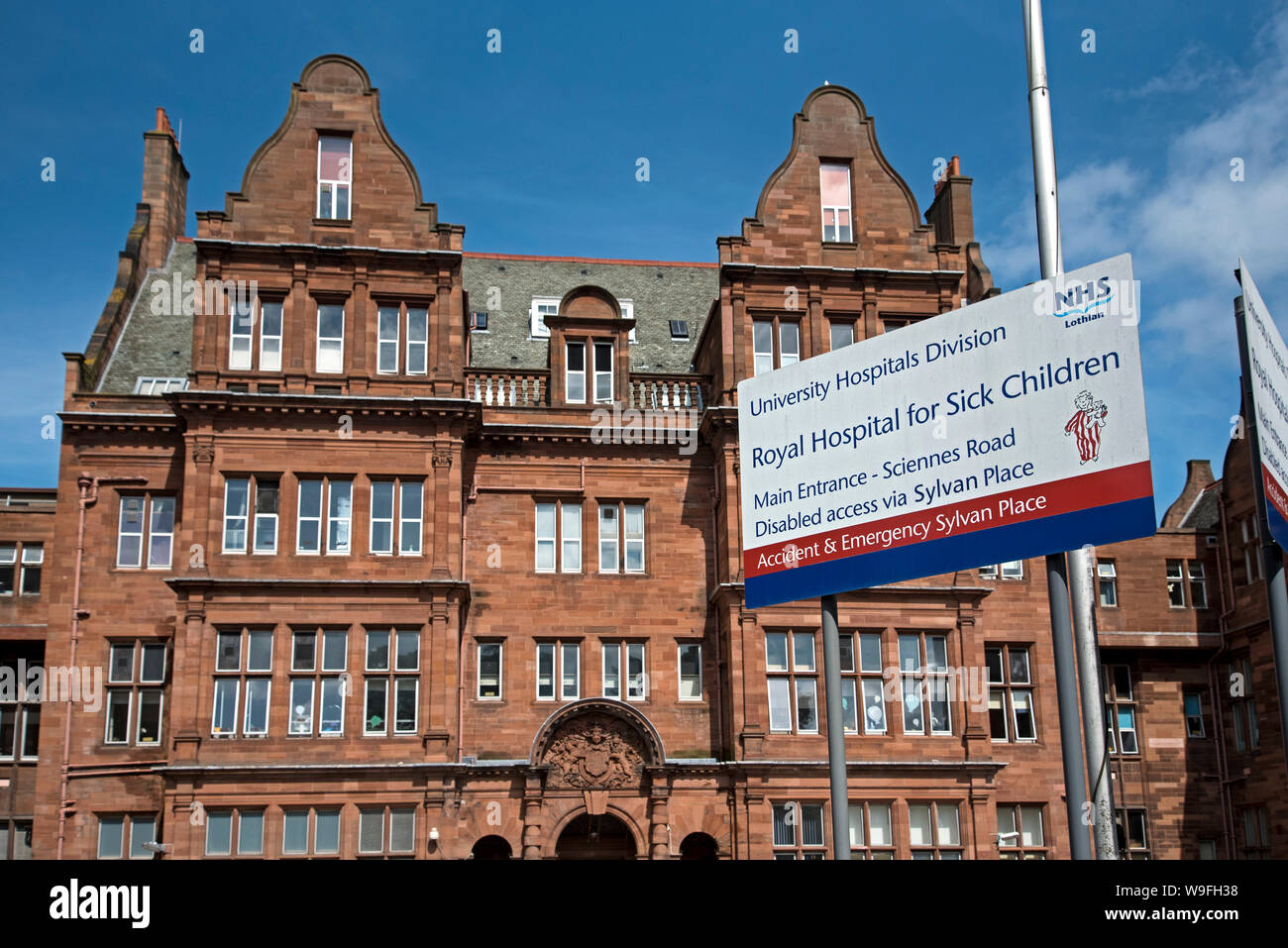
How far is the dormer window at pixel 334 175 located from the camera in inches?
1258

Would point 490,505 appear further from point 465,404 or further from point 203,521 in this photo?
point 203,521

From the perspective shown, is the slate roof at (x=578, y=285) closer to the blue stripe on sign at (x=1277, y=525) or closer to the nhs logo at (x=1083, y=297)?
the nhs logo at (x=1083, y=297)

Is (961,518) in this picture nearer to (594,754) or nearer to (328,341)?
(594,754)

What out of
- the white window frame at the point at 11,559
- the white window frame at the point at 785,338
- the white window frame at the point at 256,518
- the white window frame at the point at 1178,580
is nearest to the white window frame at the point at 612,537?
the white window frame at the point at 785,338

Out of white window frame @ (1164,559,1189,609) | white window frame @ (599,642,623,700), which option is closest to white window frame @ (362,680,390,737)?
white window frame @ (599,642,623,700)

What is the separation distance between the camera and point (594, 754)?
30.1 meters

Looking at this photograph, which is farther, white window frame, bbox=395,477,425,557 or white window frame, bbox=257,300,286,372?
white window frame, bbox=257,300,286,372

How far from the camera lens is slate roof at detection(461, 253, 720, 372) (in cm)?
3666

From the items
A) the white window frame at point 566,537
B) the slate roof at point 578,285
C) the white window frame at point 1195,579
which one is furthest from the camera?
the white window frame at point 1195,579

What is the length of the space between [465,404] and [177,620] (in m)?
8.10

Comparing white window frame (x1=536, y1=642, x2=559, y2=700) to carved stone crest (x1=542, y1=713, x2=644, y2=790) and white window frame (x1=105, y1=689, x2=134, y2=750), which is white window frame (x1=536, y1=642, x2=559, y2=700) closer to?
carved stone crest (x1=542, y1=713, x2=644, y2=790)

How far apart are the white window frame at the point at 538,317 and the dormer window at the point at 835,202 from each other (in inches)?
330

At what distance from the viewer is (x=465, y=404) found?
99.7 feet

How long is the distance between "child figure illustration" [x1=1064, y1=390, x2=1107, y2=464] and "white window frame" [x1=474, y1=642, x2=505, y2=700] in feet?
65.7
